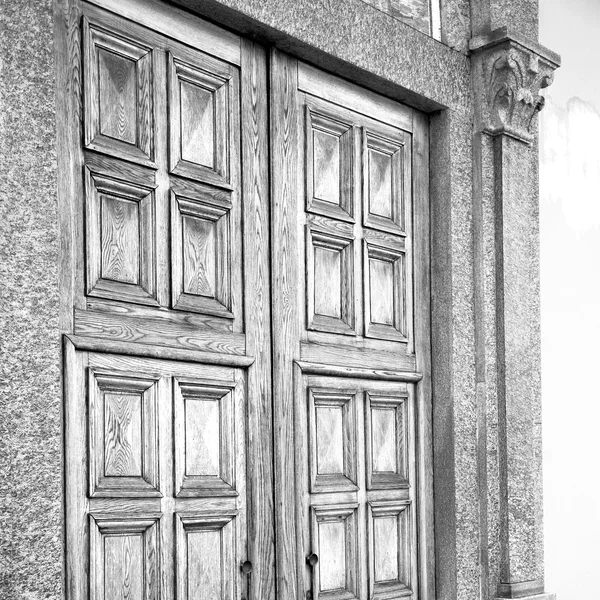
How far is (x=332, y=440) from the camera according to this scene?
4.37 m

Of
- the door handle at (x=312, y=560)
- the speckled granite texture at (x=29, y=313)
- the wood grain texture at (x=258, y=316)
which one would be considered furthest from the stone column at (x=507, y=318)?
the speckled granite texture at (x=29, y=313)

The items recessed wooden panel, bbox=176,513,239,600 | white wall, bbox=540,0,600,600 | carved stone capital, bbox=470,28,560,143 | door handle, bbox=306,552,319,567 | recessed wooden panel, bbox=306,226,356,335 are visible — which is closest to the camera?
recessed wooden panel, bbox=176,513,239,600

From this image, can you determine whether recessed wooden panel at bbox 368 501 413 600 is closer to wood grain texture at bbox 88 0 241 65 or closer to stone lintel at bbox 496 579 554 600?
stone lintel at bbox 496 579 554 600

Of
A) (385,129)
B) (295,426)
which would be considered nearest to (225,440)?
(295,426)

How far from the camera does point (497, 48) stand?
501cm

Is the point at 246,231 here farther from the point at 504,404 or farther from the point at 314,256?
the point at 504,404

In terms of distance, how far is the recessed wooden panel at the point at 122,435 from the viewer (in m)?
3.46

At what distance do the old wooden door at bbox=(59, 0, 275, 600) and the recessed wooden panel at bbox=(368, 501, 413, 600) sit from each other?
62cm

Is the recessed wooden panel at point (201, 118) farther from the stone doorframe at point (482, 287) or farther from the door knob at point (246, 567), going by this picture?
the door knob at point (246, 567)

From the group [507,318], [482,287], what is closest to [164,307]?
[482,287]

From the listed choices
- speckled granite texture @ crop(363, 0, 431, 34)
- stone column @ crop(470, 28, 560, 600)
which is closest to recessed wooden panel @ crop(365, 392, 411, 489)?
stone column @ crop(470, 28, 560, 600)

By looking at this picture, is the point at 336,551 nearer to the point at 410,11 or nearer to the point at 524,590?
the point at 524,590

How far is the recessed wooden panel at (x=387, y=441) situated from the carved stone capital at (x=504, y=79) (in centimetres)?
137

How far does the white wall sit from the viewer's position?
5.48 m
